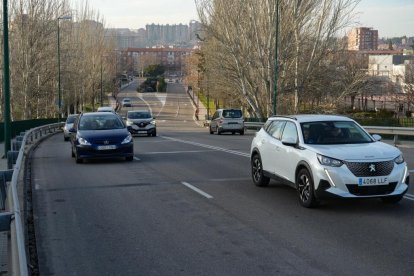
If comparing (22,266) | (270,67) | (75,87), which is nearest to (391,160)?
(22,266)

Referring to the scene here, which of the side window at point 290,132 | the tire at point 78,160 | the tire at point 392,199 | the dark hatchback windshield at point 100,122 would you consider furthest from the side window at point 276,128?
the dark hatchback windshield at point 100,122

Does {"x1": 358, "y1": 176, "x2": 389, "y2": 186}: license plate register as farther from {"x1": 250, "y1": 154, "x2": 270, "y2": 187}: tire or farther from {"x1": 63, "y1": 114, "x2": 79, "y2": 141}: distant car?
{"x1": 63, "y1": 114, "x2": 79, "y2": 141}: distant car

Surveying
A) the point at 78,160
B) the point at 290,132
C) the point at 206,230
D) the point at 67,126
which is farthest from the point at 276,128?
the point at 67,126

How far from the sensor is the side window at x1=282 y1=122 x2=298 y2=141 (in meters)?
10.5

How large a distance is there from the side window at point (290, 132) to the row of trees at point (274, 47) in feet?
101

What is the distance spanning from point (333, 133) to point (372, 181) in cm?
160

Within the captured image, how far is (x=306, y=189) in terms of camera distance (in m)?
9.69

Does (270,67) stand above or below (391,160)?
above

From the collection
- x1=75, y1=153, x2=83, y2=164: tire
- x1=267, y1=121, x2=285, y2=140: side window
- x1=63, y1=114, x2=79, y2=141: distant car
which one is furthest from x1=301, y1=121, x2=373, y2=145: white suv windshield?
x1=63, y1=114, x2=79, y2=141: distant car

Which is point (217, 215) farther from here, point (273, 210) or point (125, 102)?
point (125, 102)

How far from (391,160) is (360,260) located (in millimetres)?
2965

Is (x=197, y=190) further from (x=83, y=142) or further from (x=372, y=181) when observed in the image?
(x=83, y=142)

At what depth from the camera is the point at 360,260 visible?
21.4 feet

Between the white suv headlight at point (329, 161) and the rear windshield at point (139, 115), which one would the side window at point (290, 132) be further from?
the rear windshield at point (139, 115)
